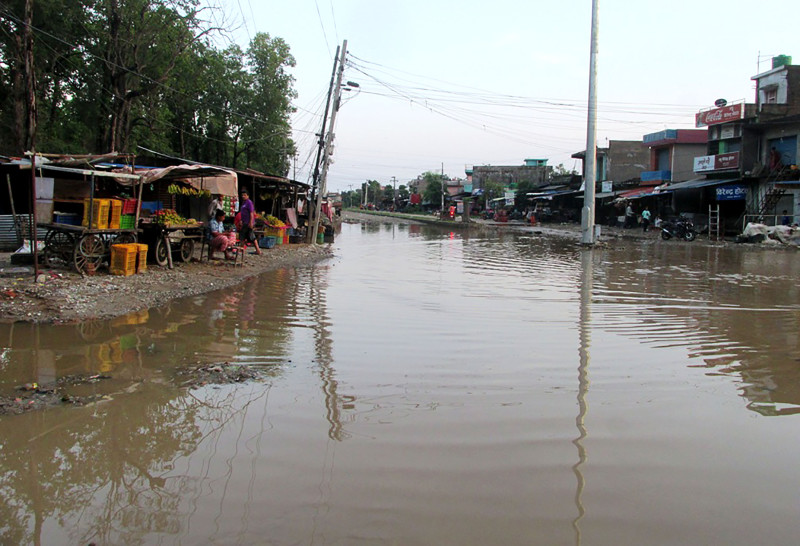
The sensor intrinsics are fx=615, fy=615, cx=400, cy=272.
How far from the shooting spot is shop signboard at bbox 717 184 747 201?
103 ft

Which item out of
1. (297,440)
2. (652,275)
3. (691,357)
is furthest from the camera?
(652,275)

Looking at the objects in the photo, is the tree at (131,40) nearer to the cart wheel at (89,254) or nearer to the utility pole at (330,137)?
A: the utility pole at (330,137)

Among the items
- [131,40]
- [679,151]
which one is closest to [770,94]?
[679,151]

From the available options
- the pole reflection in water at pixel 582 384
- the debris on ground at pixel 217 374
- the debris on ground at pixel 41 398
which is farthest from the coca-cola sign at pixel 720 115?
the debris on ground at pixel 41 398

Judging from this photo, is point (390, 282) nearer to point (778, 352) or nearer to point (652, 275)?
point (652, 275)

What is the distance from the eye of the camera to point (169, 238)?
42.0 feet

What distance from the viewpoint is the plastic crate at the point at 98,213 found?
10795 millimetres

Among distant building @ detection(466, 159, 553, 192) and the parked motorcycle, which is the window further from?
distant building @ detection(466, 159, 553, 192)

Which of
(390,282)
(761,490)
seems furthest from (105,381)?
(390,282)

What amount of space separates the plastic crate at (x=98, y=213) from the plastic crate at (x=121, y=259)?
0.46 meters

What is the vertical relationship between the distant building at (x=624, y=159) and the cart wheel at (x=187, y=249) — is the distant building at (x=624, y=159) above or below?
above

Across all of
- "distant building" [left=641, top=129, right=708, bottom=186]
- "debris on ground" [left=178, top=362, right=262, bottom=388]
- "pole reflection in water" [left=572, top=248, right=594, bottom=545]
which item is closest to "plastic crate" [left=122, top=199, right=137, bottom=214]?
"debris on ground" [left=178, top=362, right=262, bottom=388]

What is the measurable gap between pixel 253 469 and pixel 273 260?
13.3 m

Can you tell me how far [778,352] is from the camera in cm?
703
